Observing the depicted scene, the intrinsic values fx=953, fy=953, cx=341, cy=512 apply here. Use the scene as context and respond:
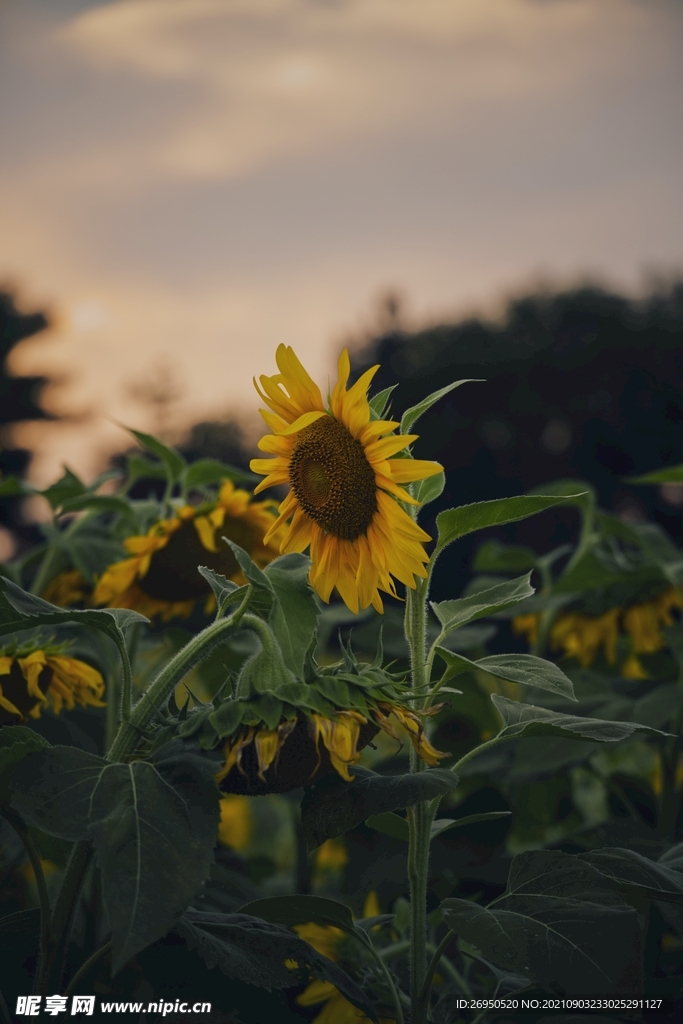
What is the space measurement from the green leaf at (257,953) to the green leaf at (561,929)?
0.30 ft

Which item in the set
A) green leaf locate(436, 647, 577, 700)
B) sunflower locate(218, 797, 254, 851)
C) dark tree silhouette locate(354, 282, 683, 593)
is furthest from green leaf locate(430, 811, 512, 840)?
dark tree silhouette locate(354, 282, 683, 593)

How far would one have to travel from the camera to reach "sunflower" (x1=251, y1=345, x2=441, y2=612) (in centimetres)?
63

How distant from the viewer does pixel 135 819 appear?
507 mm

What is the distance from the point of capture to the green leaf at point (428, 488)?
65 centimetres

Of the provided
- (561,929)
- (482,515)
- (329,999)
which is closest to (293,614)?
(482,515)

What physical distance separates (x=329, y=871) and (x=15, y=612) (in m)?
1.57

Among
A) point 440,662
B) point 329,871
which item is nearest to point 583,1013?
point 440,662

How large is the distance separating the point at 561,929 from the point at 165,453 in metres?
0.68

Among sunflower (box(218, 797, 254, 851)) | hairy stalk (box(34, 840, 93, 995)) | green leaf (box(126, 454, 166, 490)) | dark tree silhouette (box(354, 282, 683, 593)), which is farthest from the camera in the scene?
dark tree silhouette (box(354, 282, 683, 593))

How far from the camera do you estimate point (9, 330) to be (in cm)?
1616

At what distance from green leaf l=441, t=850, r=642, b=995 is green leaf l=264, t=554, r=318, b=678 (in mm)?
192

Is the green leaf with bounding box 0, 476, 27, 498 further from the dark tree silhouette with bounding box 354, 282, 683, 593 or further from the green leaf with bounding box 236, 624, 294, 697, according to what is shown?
the dark tree silhouette with bounding box 354, 282, 683, 593

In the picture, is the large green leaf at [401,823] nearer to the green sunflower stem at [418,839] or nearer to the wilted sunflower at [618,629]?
the green sunflower stem at [418,839]

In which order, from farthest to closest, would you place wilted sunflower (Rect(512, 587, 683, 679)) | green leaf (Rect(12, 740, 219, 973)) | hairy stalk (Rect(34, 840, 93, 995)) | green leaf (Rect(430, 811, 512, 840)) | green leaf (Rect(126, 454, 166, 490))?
wilted sunflower (Rect(512, 587, 683, 679))
green leaf (Rect(126, 454, 166, 490))
green leaf (Rect(430, 811, 512, 840))
hairy stalk (Rect(34, 840, 93, 995))
green leaf (Rect(12, 740, 219, 973))
